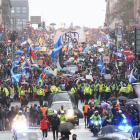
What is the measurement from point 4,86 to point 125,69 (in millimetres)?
12845

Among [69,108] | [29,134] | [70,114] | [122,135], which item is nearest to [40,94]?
[69,108]

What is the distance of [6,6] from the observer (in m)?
142

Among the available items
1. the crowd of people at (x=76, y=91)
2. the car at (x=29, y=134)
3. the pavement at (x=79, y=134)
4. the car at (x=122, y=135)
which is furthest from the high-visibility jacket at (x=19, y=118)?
the car at (x=122, y=135)

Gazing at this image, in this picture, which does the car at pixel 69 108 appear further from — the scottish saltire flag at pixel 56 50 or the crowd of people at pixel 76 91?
the scottish saltire flag at pixel 56 50

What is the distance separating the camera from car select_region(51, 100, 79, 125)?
84.9 ft

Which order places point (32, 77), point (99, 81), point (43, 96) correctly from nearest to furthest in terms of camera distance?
point (43, 96)
point (99, 81)
point (32, 77)

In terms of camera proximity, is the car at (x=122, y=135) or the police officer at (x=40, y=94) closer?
the car at (x=122, y=135)

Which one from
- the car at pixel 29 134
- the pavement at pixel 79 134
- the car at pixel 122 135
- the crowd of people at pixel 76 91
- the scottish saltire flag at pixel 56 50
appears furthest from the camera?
the scottish saltire flag at pixel 56 50

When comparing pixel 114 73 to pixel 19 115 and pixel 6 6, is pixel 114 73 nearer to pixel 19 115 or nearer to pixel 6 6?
pixel 19 115

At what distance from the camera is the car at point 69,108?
2587 cm

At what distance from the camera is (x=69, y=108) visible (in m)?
26.5

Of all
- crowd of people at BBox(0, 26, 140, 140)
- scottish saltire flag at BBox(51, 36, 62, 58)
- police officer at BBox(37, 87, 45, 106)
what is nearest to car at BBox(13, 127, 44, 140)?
crowd of people at BBox(0, 26, 140, 140)

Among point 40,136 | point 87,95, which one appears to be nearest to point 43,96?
point 87,95

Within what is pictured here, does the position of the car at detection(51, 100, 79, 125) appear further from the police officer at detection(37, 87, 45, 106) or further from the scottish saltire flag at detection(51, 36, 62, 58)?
the scottish saltire flag at detection(51, 36, 62, 58)
